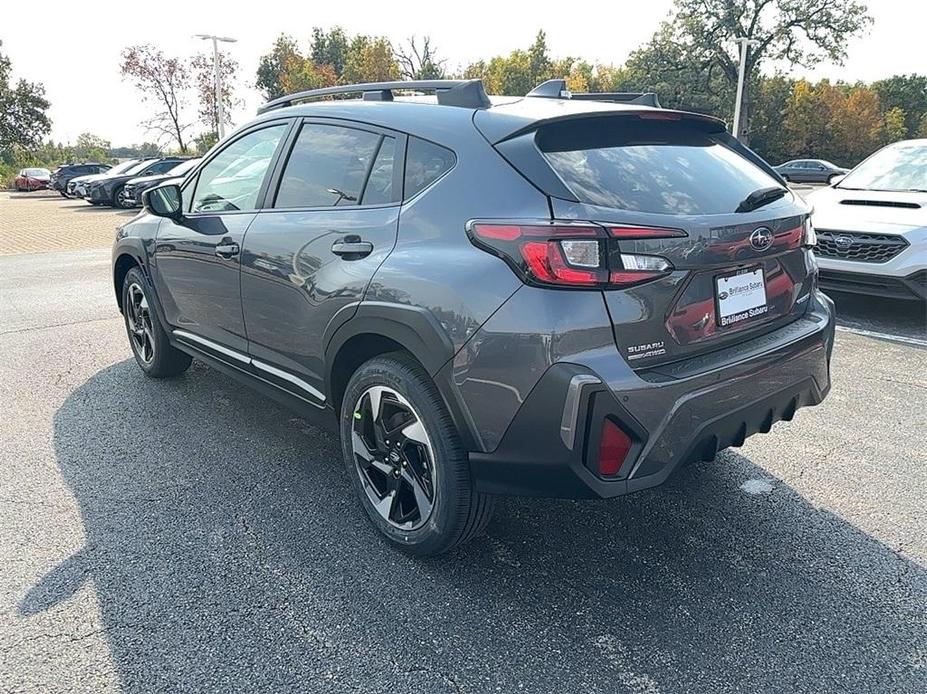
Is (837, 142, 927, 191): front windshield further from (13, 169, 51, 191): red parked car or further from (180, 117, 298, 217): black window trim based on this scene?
(13, 169, 51, 191): red parked car

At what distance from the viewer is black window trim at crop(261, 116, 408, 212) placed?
279 cm

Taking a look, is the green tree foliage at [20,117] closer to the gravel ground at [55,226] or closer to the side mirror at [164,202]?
the gravel ground at [55,226]

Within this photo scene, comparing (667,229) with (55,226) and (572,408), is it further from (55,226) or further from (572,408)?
(55,226)

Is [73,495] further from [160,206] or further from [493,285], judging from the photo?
[493,285]

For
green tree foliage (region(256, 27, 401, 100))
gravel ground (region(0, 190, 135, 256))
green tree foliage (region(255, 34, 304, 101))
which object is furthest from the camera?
green tree foliage (region(255, 34, 304, 101))

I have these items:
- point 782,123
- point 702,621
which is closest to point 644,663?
point 702,621

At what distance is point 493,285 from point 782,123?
55.8 m

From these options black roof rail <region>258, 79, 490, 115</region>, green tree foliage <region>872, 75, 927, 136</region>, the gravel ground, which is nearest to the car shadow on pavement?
black roof rail <region>258, 79, 490, 115</region>

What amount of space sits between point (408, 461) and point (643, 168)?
1.39 m

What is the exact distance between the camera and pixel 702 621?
240 centimetres

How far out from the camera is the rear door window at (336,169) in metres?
2.88

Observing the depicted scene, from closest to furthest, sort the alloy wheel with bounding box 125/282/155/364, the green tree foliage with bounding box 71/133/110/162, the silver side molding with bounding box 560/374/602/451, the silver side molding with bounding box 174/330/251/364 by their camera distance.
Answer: the silver side molding with bounding box 560/374/602/451 < the silver side molding with bounding box 174/330/251/364 < the alloy wheel with bounding box 125/282/155/364 < the green tree foliage with bounding box 71/133/110/162

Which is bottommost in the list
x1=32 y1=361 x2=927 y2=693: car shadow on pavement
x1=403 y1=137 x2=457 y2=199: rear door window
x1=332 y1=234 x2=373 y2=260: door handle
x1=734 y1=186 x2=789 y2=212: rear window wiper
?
x1=32 y1=361 x2=927 y2=693: car shadow on pavement

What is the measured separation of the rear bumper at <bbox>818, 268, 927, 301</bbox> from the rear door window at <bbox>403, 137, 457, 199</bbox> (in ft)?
15.4
